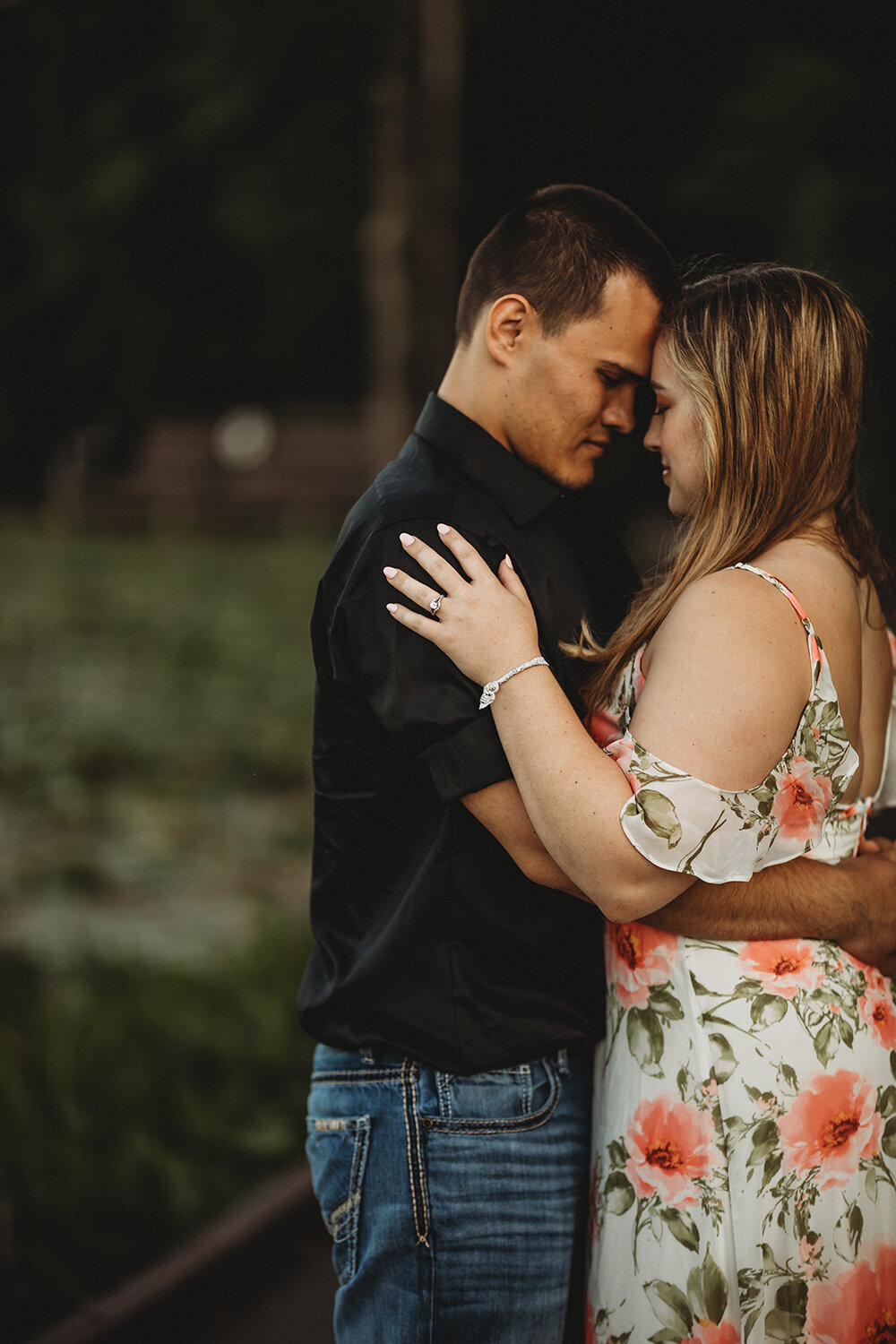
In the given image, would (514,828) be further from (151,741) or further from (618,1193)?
(151,741)

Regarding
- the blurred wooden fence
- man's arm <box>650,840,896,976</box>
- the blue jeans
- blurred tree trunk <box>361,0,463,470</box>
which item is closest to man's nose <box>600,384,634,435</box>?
man's arm <box>650,840,896,976</box>

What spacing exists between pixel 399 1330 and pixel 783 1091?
25.7 inches

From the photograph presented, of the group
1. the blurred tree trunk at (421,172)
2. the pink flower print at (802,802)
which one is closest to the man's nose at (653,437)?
the pink flower print at (802,802)

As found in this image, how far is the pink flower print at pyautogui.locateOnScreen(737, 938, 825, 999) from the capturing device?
1797mm

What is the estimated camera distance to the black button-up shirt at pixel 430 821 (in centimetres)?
175

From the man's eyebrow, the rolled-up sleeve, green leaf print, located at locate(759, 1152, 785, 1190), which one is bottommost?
green leaf print, located at locate(759, 1152, 785, 1190)

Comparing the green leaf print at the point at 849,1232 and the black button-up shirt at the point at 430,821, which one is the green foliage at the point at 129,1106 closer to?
the black button-up shirt at the point at 430,821

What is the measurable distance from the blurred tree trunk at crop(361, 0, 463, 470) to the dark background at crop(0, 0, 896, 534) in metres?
0.02

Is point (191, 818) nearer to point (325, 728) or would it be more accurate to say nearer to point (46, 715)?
point (46, 715)

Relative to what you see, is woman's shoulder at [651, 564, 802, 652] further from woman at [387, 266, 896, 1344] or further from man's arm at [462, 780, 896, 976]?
man's arm at [462, 780, 896, 976]

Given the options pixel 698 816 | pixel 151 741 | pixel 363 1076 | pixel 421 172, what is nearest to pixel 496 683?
pixel 698 816

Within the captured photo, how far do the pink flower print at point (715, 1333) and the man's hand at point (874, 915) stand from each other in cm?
56

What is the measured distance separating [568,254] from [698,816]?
35.9 inches

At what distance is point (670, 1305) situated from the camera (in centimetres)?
175
